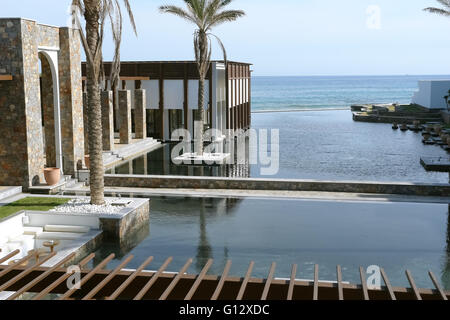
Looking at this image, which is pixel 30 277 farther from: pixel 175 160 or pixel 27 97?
pixel 175 160

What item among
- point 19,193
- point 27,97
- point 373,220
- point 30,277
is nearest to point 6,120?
point 27,97

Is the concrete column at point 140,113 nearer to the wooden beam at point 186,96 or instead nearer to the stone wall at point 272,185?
the wooden beam at point 186,96

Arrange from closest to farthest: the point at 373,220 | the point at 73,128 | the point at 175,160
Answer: the point at 373,220
the point at 73,128
the point at 175,160

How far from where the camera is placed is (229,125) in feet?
136

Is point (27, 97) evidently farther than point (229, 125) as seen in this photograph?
No

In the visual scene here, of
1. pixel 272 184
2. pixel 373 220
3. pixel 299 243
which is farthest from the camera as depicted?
pixel 272 184

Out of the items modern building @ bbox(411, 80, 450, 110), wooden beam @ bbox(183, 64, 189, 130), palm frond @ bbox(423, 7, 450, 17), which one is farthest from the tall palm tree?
modern building @ bbox(411, 80, 450, 110)

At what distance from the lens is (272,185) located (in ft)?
73.8

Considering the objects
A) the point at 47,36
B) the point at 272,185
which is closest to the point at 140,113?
the point at 47,36

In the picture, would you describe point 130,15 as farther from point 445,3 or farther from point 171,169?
point 445,3

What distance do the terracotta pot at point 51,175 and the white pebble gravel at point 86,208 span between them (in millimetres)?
3709

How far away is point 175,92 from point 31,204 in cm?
2161

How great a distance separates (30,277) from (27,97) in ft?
52.0

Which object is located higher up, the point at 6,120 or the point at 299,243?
the point at 6,120
